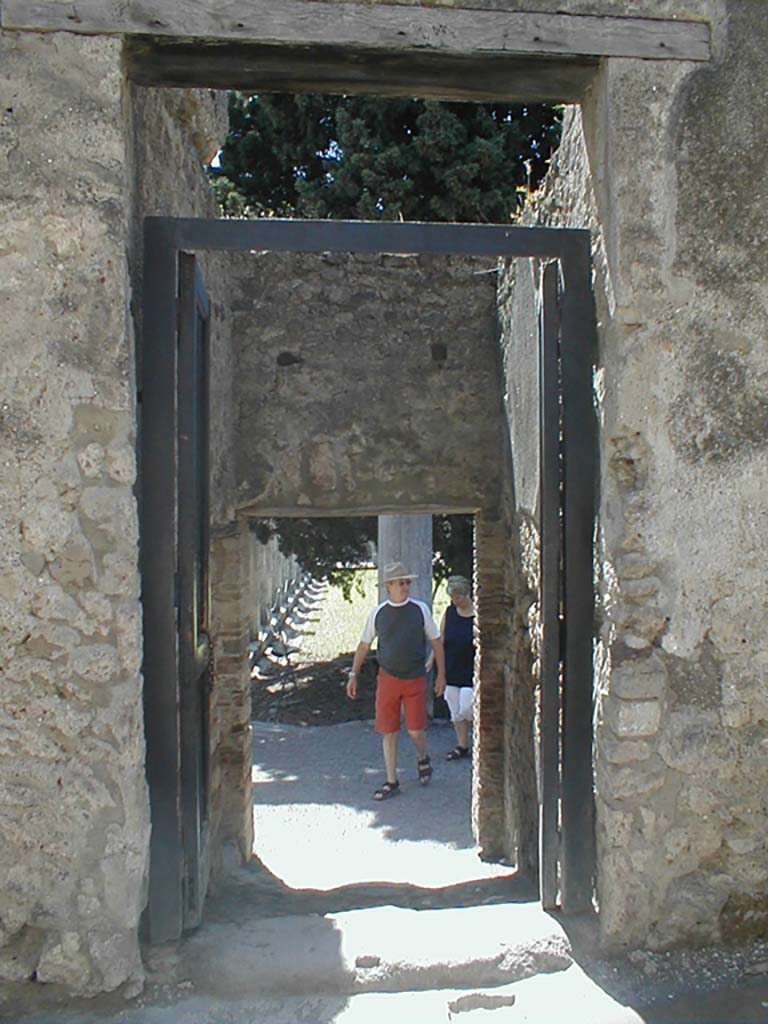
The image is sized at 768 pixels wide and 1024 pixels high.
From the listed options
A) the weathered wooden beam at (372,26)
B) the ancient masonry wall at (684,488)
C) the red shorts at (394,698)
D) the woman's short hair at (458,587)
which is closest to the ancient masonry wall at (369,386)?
the red shorts at (394,698)

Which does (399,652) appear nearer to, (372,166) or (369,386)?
(369,386)

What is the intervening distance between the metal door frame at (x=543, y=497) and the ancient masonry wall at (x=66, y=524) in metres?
0.20

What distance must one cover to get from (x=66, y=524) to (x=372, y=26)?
1.55m

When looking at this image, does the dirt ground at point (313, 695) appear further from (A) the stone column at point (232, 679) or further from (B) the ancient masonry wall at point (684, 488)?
(B) the ancient masonry wall at point (684, 488)

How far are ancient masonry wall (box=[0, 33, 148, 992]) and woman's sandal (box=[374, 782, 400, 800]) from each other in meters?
4.30

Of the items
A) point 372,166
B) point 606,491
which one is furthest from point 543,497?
point 372,166

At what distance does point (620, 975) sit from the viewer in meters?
2.67

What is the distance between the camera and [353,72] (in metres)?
2.79

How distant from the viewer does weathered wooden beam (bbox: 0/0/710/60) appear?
250cm

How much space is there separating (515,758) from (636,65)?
3559mm

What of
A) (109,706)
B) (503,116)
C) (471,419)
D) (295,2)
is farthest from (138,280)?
(503,116)

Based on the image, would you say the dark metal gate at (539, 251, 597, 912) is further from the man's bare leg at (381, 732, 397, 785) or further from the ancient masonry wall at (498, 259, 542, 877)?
the man's bare leg at (381, 732, 397, 785)

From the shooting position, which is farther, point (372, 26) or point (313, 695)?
point (313, 695)

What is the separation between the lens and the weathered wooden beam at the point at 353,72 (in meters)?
2.66
